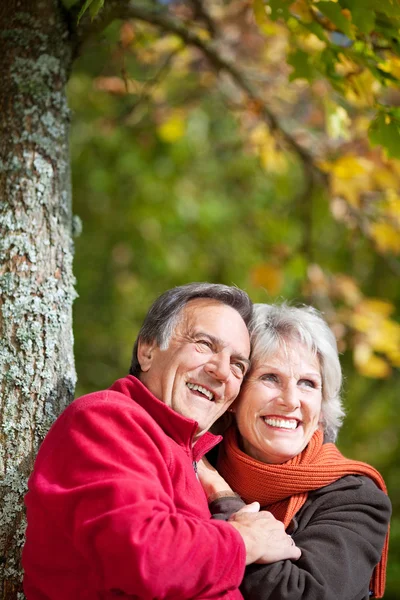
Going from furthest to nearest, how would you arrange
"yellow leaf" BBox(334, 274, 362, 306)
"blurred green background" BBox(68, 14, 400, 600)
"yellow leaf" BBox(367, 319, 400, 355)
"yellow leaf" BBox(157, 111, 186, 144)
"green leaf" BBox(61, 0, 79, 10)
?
"blurred green background" BBox(68, 14, 400, 600) < "yellow leaf" BBox(157, 111, 186, 144) < "yellow leaf" BBox(334, 274, 362, 306) < "yellow leaf" BBox(367, 319, 400, 355) < "green leaf" BBox(61, 0, 79, 10)

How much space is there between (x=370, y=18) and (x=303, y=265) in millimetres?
2714

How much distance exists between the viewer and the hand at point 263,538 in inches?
78.1

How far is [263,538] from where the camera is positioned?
6.61ft

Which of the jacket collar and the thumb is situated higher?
the jacket collar

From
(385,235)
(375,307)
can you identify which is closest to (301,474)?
(385,235)

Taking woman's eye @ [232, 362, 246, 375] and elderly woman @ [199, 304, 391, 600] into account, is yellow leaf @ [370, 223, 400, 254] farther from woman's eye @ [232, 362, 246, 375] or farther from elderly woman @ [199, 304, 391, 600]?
→ woman's eye @ [232, 362, 246, 375]

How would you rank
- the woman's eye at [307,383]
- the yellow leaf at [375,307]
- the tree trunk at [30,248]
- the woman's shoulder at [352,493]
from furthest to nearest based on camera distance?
the yellow leaf at [375,307] < the woman's eye at [307,383] < the woman's shoulder at [352,493] < the tree trunk at [30,248]

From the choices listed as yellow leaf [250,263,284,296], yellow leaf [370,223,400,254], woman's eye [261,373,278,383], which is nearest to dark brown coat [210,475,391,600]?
woman's eye [261,373,278,383]

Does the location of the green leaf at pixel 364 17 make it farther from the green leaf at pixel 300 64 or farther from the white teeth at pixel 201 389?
the white teeth at pixel 201 389

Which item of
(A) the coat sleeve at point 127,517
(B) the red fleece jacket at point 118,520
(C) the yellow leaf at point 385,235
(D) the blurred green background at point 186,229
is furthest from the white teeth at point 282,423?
(D) the blurred green background at point 186,229

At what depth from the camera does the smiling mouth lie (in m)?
2.40

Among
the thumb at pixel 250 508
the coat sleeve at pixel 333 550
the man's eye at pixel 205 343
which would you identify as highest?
the man's eye at pixel 205 343

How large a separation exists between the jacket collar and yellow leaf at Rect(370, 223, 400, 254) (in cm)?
257

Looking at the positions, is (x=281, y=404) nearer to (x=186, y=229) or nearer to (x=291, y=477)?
(x=291, y=477)
